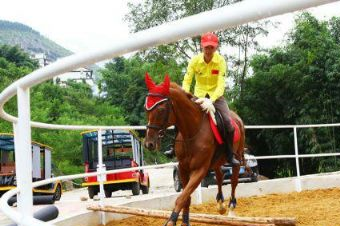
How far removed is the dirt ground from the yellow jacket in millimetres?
1702

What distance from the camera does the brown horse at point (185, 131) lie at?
14.4 feet

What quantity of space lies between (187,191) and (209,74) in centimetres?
139

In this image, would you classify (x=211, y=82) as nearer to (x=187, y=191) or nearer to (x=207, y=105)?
(x=207, y=105)

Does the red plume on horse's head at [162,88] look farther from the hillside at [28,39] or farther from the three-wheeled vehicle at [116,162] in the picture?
the hillside at [28,39]

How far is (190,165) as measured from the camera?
493 centimetres

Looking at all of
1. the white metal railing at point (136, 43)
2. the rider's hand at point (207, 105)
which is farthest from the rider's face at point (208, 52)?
the white metal railing at point (136, 43)

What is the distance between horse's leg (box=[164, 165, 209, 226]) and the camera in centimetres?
436

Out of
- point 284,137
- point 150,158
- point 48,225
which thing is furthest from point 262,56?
point 48,225

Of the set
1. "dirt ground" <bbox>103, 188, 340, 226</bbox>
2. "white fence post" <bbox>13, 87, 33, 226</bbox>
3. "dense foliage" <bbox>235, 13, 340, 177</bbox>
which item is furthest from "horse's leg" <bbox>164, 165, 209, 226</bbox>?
"dense foliage" <bbox>235, 13, 340, 177</bbox>

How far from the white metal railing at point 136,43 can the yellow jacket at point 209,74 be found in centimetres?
344

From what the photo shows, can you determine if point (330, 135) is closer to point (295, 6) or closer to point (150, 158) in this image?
point (150, 158)

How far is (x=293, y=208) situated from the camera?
7.45 meters

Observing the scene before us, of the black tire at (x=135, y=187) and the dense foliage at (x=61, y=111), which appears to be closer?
the black tire at (x=135, y=187)

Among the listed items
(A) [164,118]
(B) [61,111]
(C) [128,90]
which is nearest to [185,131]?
(A) [164,118]
